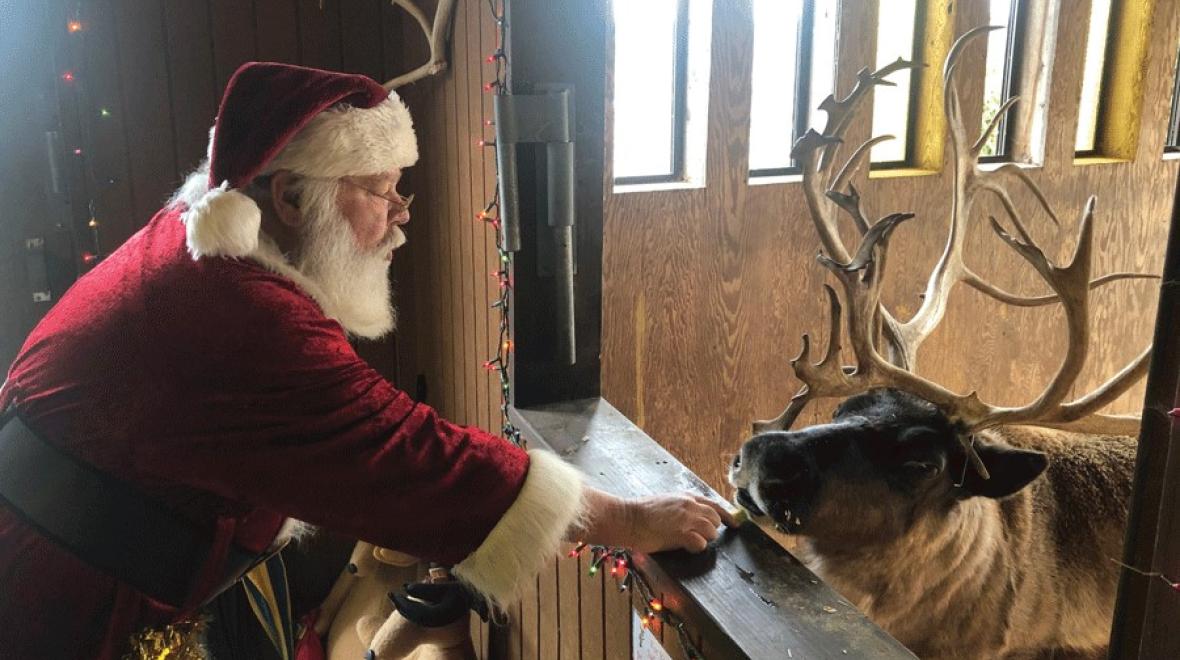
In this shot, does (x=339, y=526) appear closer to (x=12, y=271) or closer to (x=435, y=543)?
(x=435, y=543)

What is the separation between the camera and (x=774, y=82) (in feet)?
11.0

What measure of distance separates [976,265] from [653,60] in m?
1.58

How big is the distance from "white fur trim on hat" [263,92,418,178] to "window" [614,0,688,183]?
1622mm

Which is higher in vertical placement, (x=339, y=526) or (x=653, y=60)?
(x=653, y=60)

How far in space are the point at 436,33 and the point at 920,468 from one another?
1.76m

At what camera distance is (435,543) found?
129 centimetres

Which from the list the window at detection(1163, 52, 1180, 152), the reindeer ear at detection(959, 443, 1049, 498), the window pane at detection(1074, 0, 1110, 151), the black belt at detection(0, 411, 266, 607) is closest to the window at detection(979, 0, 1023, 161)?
the window pane at detection(1074, 0, 1110, 151)

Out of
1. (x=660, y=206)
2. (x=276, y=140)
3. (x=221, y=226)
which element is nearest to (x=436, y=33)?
(x=660, y=206)

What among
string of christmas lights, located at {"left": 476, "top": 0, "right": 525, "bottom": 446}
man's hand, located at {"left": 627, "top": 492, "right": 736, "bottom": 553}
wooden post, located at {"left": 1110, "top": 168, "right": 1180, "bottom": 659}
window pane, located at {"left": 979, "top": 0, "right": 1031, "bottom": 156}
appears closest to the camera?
wooden post, located at {"left": 1110, "top": 168, "right": 1180, "bottom": 659}

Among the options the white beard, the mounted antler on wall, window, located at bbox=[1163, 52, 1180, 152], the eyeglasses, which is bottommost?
the white beard

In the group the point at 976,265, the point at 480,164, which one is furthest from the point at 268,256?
the point at 976,265

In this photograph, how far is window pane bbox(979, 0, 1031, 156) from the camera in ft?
12.1

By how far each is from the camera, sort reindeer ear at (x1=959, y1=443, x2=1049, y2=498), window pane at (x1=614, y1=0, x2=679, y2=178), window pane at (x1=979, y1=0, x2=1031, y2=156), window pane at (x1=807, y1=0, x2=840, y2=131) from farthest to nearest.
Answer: window pane at (x1=979, y1=0, x2=1031, y2=156), window pane at (x1=807, y1=0, x2=840, y2=131), window pane at (x1=614, y1=0, x2=679, y2=178), reindeer ear at (x1=959, y1=443, x2=1049, y2=498)

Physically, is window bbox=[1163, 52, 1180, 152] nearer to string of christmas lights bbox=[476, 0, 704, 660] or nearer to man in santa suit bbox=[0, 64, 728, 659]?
string of christmas lights bbox=[476, 0, 704, 660]
